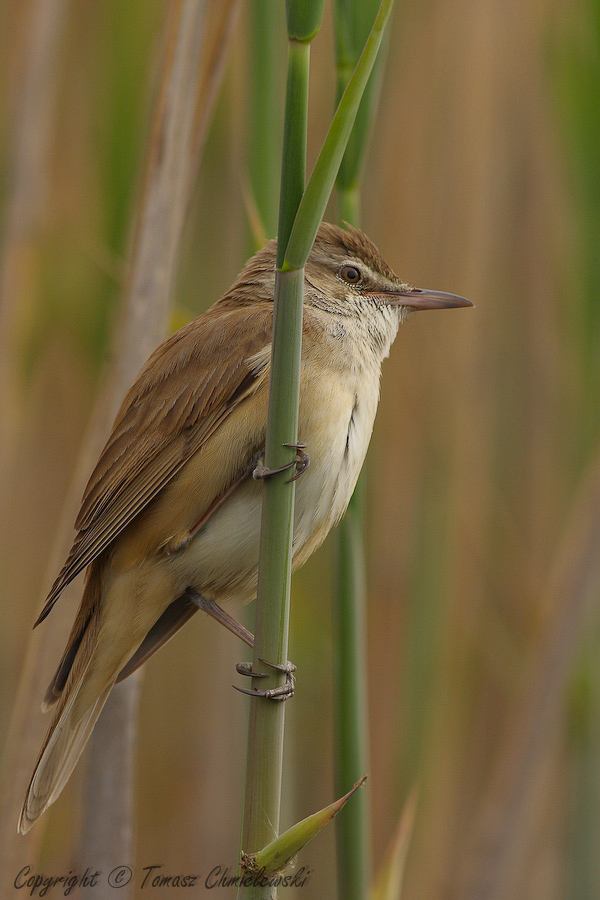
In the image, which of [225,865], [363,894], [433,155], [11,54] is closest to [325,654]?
[225,865]

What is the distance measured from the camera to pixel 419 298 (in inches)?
89.7

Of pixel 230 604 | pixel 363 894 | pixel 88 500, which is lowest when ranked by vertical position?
pixel 363 894

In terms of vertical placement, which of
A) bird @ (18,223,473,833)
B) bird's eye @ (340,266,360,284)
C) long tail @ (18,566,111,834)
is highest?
bird's eye @ (340,266,360,284)

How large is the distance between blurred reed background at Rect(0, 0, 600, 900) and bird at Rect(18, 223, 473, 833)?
14.0 inches

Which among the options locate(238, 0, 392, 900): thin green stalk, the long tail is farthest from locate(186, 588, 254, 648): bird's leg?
locate(238, 0, 392, 900): thin green stalk

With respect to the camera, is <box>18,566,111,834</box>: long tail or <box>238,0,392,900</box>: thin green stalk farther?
<box>18,566,111,834</box>: long tail

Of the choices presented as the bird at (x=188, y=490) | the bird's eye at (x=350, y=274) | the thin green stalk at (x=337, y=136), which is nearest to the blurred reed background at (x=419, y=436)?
the bird's eye at (x=350, y=274)

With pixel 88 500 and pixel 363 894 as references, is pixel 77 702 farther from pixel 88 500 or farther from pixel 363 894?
pixel 363 894

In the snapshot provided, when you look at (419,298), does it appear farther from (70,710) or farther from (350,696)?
(70,710)

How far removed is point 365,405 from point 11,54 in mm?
1305

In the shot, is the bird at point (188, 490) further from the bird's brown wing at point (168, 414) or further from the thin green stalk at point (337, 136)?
the thin green stalk at point (337, 136)

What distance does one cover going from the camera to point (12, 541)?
3.01 m

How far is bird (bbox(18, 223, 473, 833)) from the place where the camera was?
192cm

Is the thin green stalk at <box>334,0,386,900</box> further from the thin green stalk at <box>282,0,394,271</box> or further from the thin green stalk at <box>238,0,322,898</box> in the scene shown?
the thin green stalk at <box>282,0,394,271</box>
